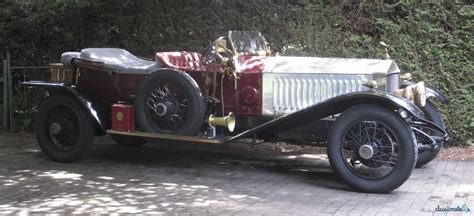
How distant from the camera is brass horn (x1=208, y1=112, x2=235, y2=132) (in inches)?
265

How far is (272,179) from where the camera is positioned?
6.76 m

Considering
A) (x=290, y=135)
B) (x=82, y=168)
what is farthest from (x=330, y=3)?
(x=82, y=168)

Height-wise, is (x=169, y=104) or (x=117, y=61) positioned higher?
(x=117, y=61)

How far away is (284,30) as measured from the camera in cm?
969

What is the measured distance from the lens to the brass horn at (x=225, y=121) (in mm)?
6738

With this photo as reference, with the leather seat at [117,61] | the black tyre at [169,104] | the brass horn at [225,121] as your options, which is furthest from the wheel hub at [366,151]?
the leather seat at [117,61]

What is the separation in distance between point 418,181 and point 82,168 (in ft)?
13.3

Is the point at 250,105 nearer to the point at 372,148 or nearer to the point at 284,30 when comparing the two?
the point at 372,148

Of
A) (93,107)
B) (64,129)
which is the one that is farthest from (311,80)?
(64,129)

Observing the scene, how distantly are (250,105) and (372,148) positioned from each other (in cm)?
157

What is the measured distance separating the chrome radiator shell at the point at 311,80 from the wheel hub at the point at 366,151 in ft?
2.59

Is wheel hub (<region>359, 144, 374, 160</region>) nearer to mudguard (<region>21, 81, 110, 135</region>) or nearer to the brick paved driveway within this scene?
the brick paved driveway

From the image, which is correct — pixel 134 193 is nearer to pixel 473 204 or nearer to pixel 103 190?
pixel 103 190

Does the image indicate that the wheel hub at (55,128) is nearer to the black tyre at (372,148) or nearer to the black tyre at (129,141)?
the black tyre at (129,141)
